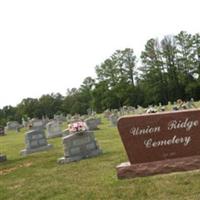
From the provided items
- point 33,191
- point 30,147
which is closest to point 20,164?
point 30,147

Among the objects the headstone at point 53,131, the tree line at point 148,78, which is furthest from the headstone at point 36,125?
the tree line at point 148,78

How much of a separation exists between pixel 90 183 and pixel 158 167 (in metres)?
1.43

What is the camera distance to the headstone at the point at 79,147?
14227mm

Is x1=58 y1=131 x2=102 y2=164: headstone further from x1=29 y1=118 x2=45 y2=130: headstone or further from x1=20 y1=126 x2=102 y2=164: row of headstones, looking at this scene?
x1=29 y1=118 x2=45 y2=130: headstone

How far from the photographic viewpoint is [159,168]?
9.18 meters

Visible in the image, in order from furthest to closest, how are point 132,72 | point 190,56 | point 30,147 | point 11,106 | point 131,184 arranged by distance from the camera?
1. point 11,106
2. point 132,72
3. point 190,56
4. point 30,147
5. point 131,184

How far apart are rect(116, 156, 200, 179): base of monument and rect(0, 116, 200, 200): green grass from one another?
251mm

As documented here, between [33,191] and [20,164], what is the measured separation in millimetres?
5640

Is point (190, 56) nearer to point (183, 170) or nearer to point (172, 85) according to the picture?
point (172, 85)

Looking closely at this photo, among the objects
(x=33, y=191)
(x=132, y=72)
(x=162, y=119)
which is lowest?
(x=33, y=191)

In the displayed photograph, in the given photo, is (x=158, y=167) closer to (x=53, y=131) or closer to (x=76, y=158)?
(x=76, y=158)

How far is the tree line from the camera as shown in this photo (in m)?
73.8

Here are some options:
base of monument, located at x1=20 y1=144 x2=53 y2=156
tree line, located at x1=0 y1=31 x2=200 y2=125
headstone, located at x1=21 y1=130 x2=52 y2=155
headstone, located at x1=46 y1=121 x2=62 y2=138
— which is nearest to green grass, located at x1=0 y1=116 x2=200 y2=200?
base of monument, located at x1=20 y1=144 x2=53 y2=156

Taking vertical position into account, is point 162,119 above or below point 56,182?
above
